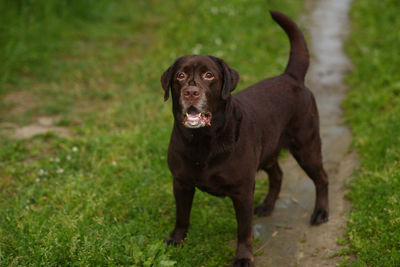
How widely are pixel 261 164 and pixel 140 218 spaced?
1.22 metres

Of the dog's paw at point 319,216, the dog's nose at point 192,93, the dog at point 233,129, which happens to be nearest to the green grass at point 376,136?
the dog's paw at point 319,216

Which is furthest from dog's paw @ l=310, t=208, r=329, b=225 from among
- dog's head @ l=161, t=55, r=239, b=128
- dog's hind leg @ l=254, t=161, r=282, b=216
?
dog's head @ l=161, t=55, r=239, b=128

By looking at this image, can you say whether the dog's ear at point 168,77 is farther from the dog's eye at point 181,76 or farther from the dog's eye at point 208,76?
the dog's eye at point 208,76

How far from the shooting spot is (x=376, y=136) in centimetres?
524

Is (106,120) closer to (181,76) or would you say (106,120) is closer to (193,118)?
(181,76)

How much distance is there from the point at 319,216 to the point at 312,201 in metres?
0.41

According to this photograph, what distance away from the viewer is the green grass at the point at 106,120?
3660 millimetres

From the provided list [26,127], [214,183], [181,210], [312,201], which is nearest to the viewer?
[214,183]

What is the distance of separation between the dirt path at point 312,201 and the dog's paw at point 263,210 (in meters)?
0.05

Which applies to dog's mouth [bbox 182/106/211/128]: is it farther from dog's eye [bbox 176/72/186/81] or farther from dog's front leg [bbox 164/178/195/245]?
dog's front leg [bbox 164/178/195/245]

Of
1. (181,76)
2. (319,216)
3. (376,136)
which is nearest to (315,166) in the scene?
(319,216)

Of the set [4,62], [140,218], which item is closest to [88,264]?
[140,218]

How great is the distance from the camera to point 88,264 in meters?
3.23

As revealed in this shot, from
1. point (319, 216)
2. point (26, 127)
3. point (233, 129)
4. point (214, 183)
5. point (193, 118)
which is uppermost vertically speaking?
point (193, 118)
